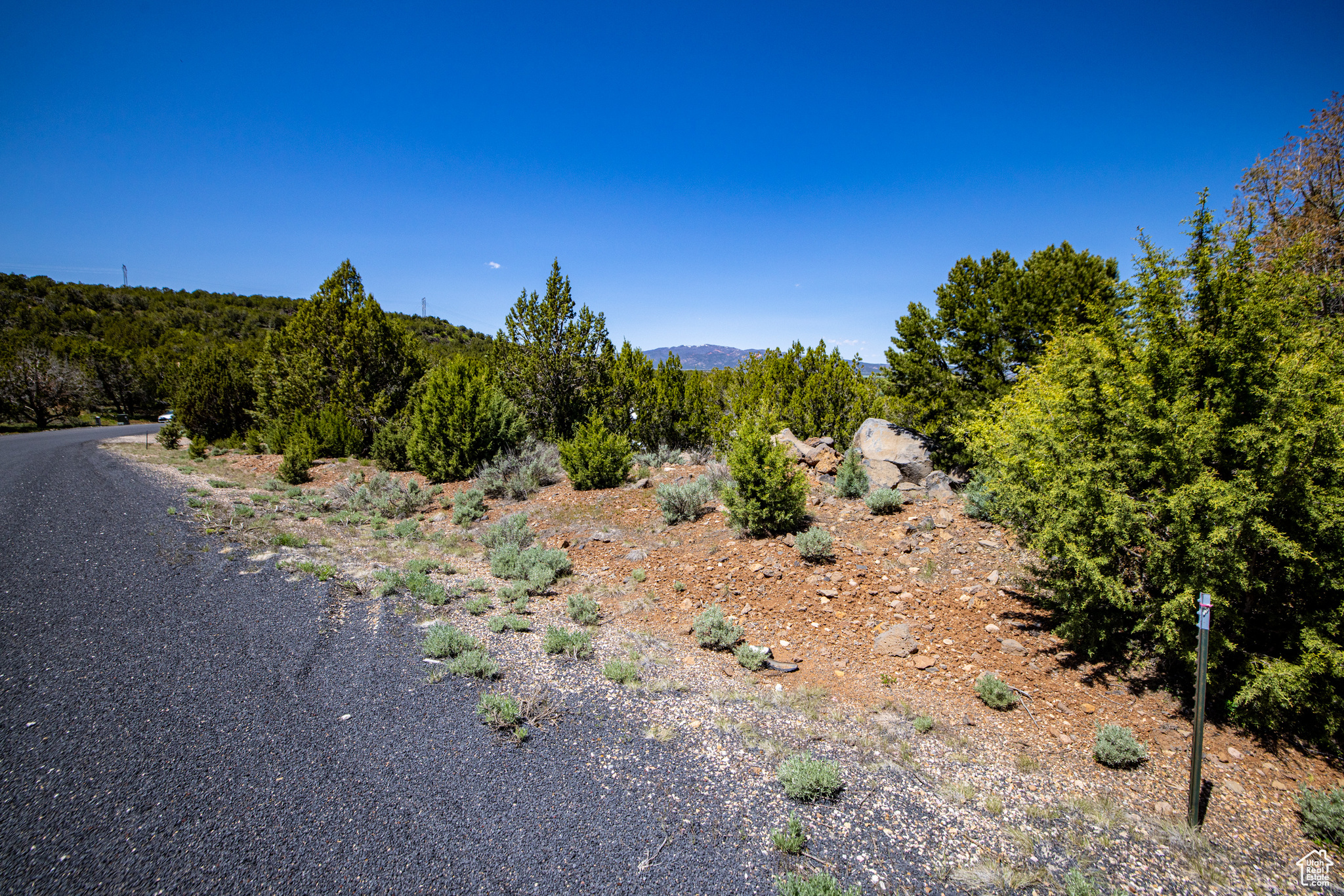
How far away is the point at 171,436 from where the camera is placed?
61.8 ft

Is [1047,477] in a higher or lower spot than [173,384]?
lower

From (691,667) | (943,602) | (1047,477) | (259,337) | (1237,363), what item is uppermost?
(259,337)

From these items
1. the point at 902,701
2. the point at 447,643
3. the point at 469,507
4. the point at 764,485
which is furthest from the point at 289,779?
the point at 469,507

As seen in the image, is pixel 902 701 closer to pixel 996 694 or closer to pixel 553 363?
pixel 996 694

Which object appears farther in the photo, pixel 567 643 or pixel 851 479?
pixel 851 479

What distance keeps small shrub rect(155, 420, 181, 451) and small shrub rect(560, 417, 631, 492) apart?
59.7ft

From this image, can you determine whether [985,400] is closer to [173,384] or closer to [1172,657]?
[1172,657]

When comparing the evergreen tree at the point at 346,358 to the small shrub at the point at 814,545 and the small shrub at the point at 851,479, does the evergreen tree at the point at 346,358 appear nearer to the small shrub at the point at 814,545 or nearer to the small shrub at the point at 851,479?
the small shrub at the point at 851,479

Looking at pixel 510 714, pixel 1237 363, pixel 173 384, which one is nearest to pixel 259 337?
pixel 173 384

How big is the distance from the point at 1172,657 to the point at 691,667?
157 inches

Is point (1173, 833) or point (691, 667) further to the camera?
point (691, 667)

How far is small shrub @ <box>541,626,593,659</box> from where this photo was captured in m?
4.72

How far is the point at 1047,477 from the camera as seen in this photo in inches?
184

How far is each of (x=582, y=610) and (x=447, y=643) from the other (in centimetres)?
148
